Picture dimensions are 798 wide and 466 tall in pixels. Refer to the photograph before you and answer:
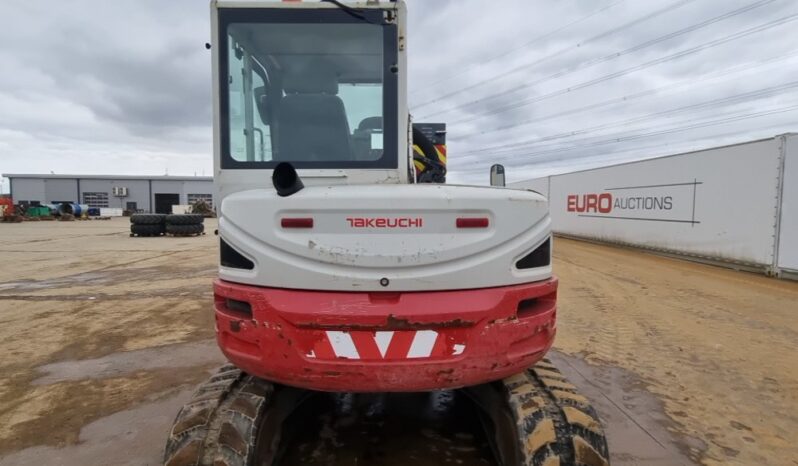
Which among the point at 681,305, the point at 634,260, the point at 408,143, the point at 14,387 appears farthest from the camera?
the point at 634,260

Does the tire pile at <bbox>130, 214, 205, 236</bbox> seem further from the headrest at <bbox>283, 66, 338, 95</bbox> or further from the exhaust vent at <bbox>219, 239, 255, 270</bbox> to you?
the exhaust vent at <bbox>219, 239, 255, 270</bbox>

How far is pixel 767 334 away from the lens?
585cm

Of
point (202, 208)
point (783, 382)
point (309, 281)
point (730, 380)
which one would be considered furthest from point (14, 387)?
point (202, 208)

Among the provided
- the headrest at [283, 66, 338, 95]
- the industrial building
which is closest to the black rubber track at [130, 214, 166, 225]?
the headrest at [283, 66, 338, 95]

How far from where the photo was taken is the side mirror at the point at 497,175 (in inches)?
146

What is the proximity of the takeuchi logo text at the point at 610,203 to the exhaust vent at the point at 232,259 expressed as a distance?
1392cm

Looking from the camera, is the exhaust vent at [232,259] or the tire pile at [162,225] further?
the tire pile at [162,225]

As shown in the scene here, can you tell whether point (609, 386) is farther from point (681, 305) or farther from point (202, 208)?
point (202, 208)

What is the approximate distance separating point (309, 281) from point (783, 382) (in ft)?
15.5

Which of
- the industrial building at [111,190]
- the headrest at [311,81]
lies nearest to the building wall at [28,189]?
the industrial building at [111,190]

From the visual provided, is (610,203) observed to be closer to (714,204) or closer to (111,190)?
(714,204)

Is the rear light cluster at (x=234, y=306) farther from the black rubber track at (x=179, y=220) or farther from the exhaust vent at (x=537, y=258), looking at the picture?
the black rubber track at (x=179, y=220)

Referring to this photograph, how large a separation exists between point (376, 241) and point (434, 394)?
240 centimetres

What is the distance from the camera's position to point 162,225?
23.5 meters
